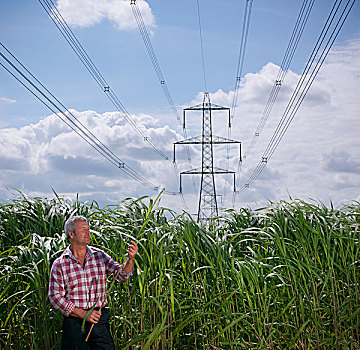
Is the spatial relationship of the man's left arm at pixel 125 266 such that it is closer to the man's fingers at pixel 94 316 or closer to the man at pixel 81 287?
the man at pixel 81 287

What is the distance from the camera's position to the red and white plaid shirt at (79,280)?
3389 millimetres

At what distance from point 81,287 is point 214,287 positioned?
105 centimetres

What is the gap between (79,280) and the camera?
11.4ft

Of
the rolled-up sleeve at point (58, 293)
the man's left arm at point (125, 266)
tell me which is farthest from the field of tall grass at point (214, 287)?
the rolled-up sleeve at point (58, 293)

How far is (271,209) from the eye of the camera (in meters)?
4.35

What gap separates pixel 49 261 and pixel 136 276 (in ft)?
2.59

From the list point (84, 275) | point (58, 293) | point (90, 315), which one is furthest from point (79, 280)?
point (90, 315)

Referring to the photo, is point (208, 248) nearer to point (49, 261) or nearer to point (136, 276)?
point (136, 276)

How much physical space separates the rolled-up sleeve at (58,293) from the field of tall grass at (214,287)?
0.34 meters

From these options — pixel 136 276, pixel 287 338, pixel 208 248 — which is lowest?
pixel 287 338

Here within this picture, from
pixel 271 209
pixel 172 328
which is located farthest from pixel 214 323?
pixel 271 209

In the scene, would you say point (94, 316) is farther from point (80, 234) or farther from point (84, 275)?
point (80, 234)

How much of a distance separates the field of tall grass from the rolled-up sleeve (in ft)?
1.12

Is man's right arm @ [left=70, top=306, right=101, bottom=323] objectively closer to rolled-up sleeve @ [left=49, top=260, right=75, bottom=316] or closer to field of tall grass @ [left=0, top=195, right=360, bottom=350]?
rolled-up sleeve @ [left=49, top=260, right=75, bottom=316]
